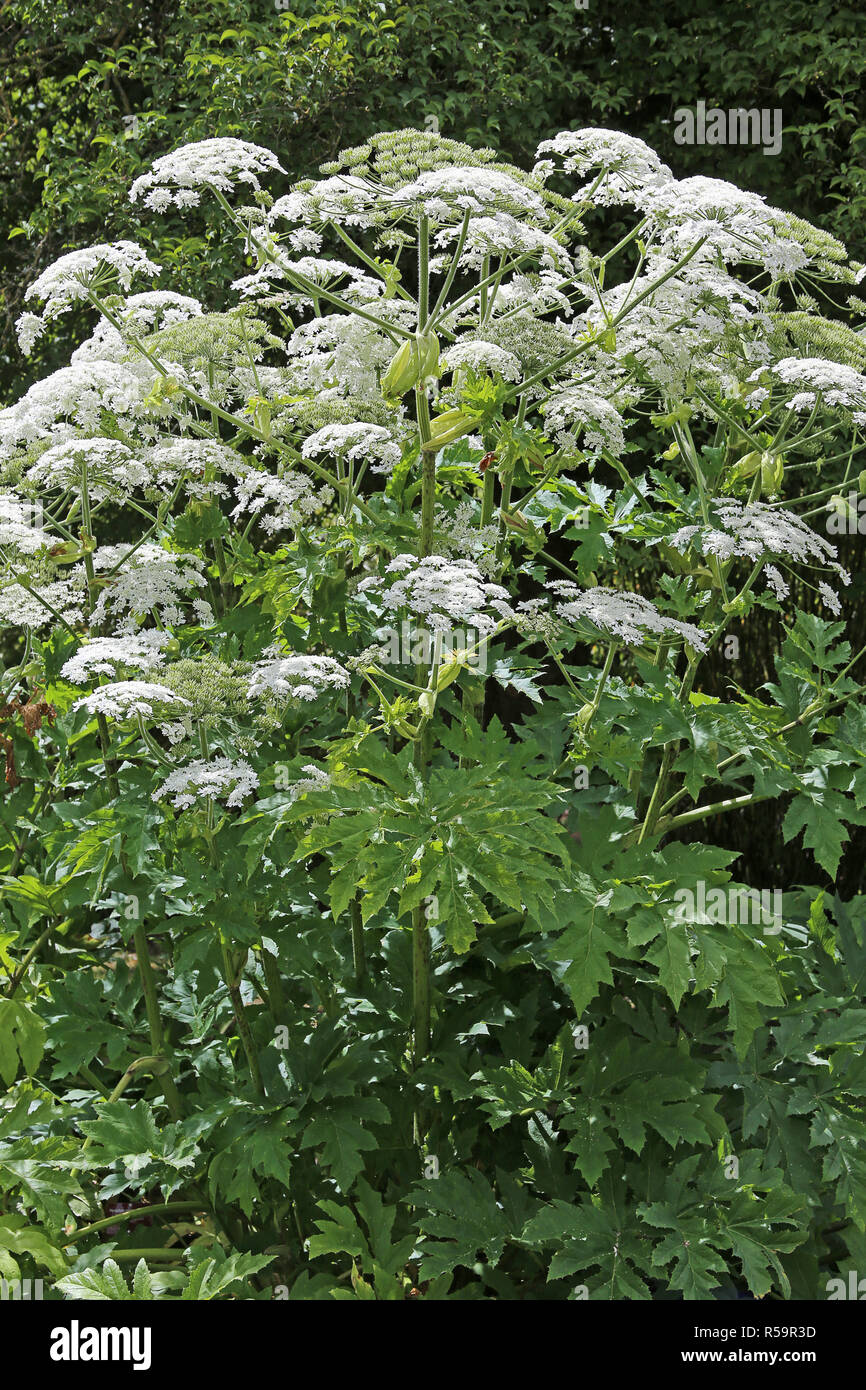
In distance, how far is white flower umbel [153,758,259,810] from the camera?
9.91 feet

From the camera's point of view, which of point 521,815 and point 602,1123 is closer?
point 521,815

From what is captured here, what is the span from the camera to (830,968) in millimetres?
3789

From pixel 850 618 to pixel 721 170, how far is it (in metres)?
3.64

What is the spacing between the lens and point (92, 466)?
3.74 metres

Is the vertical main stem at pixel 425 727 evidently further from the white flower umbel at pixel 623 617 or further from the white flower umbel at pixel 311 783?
the white flower umbel at pixel 623 617

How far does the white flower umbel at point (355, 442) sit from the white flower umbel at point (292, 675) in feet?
1.90

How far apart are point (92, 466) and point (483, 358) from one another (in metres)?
1.31

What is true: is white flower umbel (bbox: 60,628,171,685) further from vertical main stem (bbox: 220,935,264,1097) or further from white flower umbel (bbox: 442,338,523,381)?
white flower umbel (bbox: 442,338,523,381)

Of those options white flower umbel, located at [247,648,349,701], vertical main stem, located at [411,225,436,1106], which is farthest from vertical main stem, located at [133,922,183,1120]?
white flower umbel, located at [247,648,349,701]

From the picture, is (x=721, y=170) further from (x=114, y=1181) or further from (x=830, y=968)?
(x=114, y=1181)

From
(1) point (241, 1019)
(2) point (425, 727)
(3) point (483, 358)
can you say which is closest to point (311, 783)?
(2) point (425, 727)

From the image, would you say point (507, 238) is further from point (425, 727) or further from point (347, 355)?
point (425, 727)

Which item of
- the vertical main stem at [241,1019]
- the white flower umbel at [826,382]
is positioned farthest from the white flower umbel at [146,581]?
the white flower umbel at [826,382]
